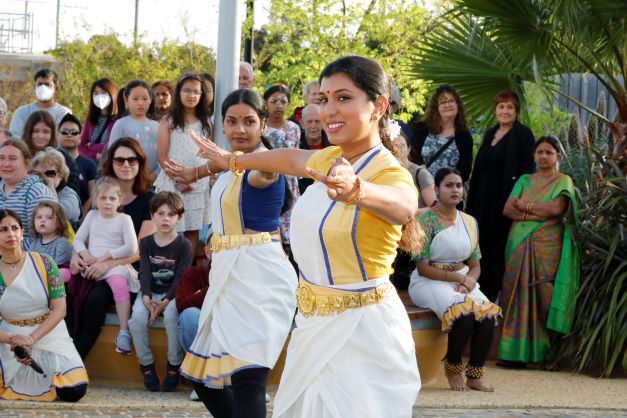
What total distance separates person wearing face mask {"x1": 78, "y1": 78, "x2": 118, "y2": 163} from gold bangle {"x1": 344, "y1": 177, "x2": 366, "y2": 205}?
7.17 metres

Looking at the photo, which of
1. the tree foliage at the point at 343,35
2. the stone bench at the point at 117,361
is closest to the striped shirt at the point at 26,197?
the stone bench at the point at 117,361

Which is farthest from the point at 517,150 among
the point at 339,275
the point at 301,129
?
the point at 339,275

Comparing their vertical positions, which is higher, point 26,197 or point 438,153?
point 438,153

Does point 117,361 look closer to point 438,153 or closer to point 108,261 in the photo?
point 108,261

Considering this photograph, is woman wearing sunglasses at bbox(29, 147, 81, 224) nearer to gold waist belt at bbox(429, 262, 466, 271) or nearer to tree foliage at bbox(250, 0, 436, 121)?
gold waist belt at bbox(429, 262, 466, 271)

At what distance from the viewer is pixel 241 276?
557cm

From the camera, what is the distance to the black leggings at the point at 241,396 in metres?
5.15

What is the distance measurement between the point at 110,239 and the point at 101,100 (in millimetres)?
2545

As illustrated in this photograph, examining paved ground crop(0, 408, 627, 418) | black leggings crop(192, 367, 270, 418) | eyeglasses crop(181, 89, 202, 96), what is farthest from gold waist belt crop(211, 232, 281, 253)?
eyeglasses crop(181, 89, 202, 96)

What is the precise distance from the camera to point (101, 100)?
1048 cm

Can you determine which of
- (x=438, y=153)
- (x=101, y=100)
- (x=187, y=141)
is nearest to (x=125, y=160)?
(x=187, y=141)

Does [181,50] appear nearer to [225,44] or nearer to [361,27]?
[361,27]

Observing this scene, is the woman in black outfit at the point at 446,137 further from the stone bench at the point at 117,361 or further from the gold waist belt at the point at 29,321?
the gold waist belt at the point at 29,321

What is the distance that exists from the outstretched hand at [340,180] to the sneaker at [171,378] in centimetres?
449
